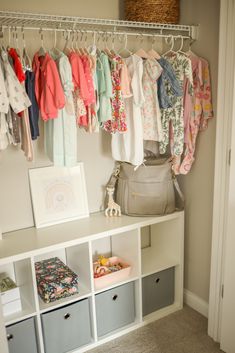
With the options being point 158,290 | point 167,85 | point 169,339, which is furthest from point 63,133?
point 169,339

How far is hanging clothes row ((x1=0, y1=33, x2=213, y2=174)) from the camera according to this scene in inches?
69.9

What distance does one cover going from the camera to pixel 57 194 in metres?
2.27

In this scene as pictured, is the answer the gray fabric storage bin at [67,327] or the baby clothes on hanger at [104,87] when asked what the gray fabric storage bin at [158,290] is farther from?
the baby clothes on hanger at [104,87]

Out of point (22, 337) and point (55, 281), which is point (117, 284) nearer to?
point (55, 281)

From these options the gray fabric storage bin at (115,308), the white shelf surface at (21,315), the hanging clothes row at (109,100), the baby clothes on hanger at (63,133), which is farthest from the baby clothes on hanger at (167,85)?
the white shelf surface at (21,315)

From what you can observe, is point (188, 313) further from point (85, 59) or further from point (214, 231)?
point (85, 59)

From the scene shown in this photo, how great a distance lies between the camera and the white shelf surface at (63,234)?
6.14ft

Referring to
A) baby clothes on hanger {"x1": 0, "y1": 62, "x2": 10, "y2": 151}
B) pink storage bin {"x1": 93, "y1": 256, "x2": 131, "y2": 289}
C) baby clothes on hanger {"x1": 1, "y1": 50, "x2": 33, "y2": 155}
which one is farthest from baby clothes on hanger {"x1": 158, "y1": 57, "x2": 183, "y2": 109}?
pink storage bin {"x1": 93, "y1": 256, "x2": 131, "y2": 289}

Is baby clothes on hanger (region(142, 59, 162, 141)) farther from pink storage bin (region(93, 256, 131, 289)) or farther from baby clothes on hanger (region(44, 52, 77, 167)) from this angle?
pink storage bin (region(93, 256, 131, 289))

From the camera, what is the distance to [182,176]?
253 centimetres

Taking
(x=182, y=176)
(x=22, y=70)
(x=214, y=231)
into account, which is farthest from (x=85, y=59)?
(x=214, y=231)

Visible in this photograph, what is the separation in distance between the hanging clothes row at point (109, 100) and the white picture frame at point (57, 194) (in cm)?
29

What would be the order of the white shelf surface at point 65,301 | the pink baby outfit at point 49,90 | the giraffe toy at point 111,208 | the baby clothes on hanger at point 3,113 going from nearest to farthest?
the baby clothes on hanger at point 3,113 → the pink baby outfit at point 49,90 → the white shelf surface at point 65,301 → the giraffe toy at point 111,208

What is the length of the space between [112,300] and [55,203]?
0.73 meters
